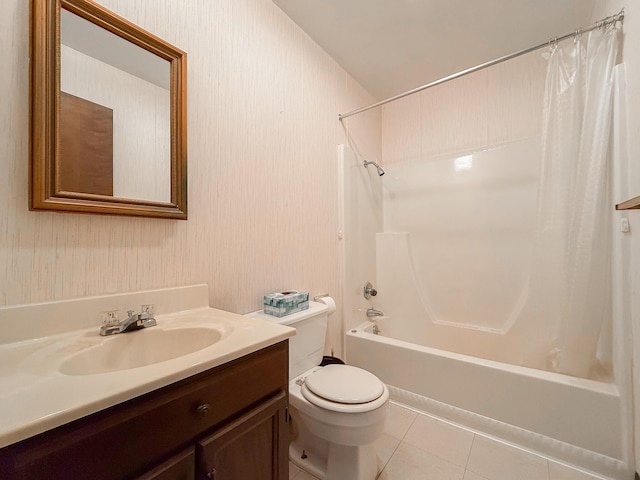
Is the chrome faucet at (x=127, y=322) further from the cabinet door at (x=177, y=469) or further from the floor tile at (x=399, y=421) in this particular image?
the floor tile at (x=399, y=421)

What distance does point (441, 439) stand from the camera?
1.48m

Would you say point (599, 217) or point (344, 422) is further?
point (599, 217)

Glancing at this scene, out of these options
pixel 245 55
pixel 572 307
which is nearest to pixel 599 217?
pixel 572 307

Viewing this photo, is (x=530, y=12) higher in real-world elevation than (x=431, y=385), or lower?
higher

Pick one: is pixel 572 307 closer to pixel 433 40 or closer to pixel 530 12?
pixel 530 12

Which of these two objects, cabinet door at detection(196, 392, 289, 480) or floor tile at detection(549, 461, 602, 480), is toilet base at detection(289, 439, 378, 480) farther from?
floor tile at detection(549, 461, 602, 480)

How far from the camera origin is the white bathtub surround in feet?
1.50

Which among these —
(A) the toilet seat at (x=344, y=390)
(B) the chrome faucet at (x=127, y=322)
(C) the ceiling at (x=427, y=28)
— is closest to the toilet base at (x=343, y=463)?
(A) the toilet seat at (x=344, y=390)

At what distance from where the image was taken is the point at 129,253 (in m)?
0.97

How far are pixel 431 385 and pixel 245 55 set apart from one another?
6.99 ft

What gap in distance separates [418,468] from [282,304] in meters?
1.02

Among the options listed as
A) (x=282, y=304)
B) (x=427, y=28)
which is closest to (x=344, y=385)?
(x=282, y=304)

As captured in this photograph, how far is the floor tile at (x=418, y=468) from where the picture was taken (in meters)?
1.25

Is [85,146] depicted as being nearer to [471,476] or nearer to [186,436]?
[186,436]
